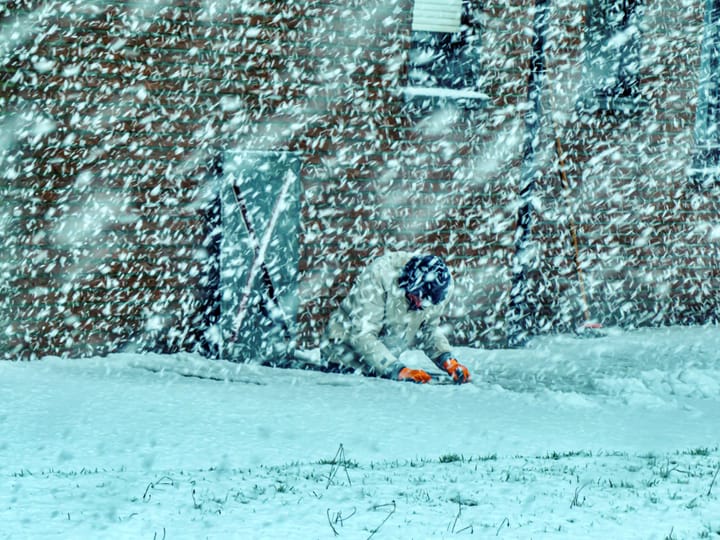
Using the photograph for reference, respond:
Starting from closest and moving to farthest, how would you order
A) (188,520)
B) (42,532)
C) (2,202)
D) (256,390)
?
(42,532) → (188,520) → (256,390) → (2,202)

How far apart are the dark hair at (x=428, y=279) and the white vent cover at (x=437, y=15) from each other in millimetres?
4078

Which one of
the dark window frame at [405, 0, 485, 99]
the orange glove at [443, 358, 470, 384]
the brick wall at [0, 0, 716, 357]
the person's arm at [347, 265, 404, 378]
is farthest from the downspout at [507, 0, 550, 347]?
the person's arm at [347, 265, 404, 378]

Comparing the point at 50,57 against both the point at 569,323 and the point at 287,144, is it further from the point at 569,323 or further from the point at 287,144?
the point at 569,323

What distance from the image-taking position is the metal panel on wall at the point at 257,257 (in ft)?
28.5

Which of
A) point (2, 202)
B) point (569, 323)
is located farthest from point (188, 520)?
point (569, 323)

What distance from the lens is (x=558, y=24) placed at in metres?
10.5

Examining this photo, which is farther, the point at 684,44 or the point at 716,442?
the point at 684,44

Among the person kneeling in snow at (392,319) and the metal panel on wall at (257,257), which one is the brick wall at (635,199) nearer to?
the metal panel on wall at (257,257)

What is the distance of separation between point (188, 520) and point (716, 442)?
3840 mm

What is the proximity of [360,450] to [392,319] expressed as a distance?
2.07 metres

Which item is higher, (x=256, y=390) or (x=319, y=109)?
(x=319, y=109)

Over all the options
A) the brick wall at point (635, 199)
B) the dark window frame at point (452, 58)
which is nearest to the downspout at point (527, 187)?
the brick wall at point (635, 199)

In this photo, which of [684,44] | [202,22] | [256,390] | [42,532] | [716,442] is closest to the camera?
[42,532]

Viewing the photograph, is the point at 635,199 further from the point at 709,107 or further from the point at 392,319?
the point at 392,319
